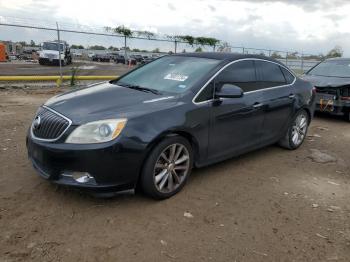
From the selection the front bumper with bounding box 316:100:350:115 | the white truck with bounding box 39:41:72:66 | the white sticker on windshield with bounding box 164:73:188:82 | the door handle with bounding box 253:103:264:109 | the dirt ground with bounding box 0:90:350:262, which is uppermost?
the white truck with bounding box 39:41:72:66

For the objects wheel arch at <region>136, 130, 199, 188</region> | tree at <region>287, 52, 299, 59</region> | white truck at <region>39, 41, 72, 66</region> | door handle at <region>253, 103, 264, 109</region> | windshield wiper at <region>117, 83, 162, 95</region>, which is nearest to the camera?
wheel arch at <region>136, 130, 199, 188</region>

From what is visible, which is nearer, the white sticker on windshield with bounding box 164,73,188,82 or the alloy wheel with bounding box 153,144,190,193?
the alloy wheel with bounding box 153,144,190,193

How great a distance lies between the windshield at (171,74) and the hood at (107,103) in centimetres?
31

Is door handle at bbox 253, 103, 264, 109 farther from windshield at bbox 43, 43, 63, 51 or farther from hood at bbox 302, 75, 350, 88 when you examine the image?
windshield at bbox 43, 43, 63, 51

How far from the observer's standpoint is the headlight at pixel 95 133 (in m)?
3.66

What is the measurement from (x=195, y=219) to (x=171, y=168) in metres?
0.65

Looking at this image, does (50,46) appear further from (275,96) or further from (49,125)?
(49,125)

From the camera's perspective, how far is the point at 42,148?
151 inches

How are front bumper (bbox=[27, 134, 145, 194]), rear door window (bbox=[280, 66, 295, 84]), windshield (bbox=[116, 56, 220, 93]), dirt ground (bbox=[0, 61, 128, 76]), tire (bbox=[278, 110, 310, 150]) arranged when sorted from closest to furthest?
front bumper (bbox=[27, 134, 145, 194]) → windshield (bbox=[116, 56, 220, 93]) → rear door window (bbox=[280, 66, 295, 84]) → tire (bbox=[278, 110, 310, 150]) → dirt ground (bbox=[0, 61, 128, 76])

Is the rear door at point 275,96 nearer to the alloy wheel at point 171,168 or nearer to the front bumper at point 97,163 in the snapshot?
the alloy wheel at point 171,168

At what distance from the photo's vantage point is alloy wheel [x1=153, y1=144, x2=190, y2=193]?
4090mm

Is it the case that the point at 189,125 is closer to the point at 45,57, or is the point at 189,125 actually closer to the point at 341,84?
the point at 341,84

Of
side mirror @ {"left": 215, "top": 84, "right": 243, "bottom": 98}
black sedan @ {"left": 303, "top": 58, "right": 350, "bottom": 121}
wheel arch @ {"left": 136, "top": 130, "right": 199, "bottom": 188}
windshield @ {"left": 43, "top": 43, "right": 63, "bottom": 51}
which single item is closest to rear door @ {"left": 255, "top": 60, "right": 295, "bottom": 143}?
side mirror @ {"left": 215, "top": 84, "right": 243, "bottom": 98}

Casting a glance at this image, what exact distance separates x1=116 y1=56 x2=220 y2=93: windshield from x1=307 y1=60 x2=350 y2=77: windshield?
607 cm
